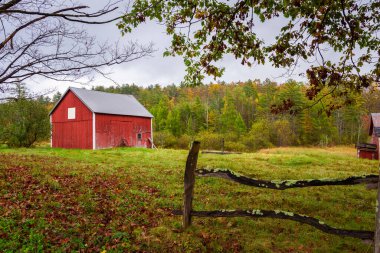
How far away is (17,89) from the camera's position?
8430 millimetres

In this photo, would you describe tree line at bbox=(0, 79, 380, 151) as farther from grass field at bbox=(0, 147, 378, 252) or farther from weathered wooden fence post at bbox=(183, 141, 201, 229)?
weathered wooden fence post at bbox=(183, 141, 201, 229)

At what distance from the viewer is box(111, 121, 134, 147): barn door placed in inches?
1239

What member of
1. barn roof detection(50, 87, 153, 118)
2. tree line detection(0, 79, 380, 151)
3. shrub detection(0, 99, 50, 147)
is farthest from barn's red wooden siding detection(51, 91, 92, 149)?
shrub detection(0, 99, 50, 147)

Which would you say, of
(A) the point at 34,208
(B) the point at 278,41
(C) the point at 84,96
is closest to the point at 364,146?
(B) the point at 278,41

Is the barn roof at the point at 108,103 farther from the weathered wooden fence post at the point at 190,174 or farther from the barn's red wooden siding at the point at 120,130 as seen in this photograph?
the weathered wooden fence post at the point at 190,174

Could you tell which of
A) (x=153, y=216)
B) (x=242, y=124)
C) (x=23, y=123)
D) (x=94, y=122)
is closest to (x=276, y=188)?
(x=153, y=216)

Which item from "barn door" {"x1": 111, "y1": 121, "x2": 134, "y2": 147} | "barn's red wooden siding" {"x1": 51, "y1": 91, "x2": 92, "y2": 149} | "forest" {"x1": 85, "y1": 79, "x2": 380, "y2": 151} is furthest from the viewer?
"forest" {"x1": 85, "y1": 79, "x2": 380, "y2": 151}

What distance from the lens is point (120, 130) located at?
1262 inches

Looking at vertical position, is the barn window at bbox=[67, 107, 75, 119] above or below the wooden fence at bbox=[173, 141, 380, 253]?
above

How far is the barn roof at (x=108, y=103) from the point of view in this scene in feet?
99.6

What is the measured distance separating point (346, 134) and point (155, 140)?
4608 cm

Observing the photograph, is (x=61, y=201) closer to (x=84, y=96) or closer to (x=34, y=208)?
(x=34, y=208)

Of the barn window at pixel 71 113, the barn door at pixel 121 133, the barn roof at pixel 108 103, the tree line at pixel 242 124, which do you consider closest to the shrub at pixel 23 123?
the tree line at pixel 242 124

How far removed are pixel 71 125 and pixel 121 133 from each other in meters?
5.05
